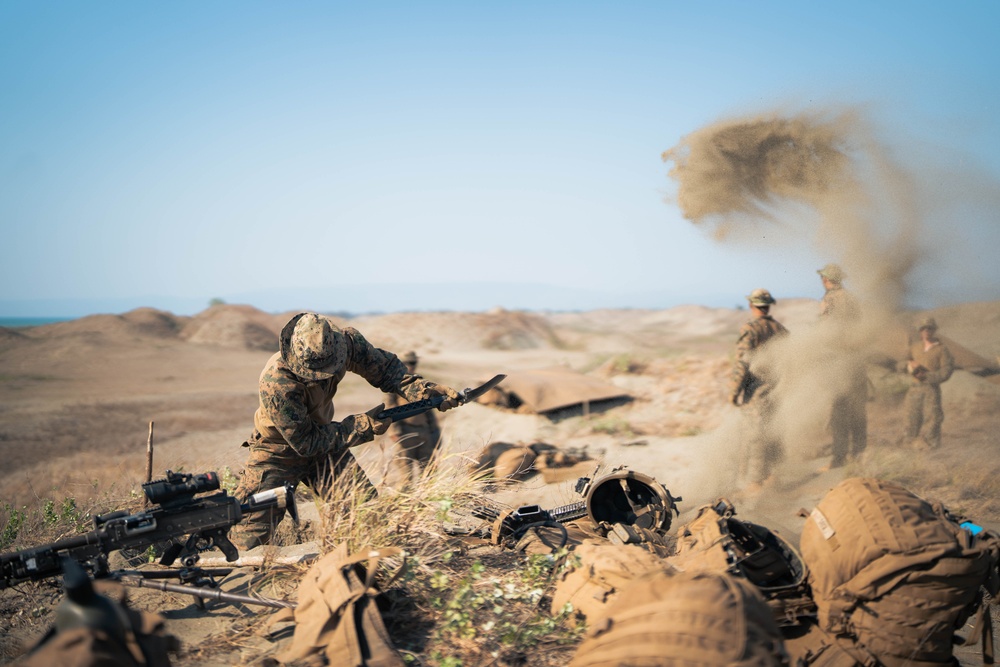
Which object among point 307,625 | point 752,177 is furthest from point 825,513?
point 752,177

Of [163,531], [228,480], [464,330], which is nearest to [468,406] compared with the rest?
[228,480]

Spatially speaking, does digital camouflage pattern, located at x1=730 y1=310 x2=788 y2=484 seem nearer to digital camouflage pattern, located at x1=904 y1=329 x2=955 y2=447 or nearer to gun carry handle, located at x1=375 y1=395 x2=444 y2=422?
digital camouflage pattern, located at x1=904 y1=329 x2=955 y2=447

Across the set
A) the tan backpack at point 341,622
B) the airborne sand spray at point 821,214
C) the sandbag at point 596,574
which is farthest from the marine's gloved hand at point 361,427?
the airborne sand spray at point 821,214

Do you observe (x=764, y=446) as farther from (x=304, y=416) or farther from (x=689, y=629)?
(x=689, y=629)

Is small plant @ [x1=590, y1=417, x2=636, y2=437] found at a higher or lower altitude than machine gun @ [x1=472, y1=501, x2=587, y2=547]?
lower

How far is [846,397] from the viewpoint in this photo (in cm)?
750

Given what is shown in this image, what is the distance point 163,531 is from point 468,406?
7.97 metres

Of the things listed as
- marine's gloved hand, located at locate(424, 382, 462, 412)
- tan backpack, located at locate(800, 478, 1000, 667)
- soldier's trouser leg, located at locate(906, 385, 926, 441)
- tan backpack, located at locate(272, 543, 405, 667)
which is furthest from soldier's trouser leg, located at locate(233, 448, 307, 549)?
soldier's trouser leg, located at locate(906, 385, 926, 441)

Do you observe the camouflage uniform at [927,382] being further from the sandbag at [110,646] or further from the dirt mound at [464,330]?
the dirt mound at [464,330]

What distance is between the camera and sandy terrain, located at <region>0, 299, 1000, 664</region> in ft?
23.8

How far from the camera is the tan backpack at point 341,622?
2881mm

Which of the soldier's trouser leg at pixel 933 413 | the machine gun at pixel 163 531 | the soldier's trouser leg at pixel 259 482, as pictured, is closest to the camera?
the machine gun at pixel 163 531

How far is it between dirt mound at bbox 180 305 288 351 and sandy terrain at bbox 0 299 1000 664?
0.08 metres

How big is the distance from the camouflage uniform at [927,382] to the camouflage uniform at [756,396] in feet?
5.35
